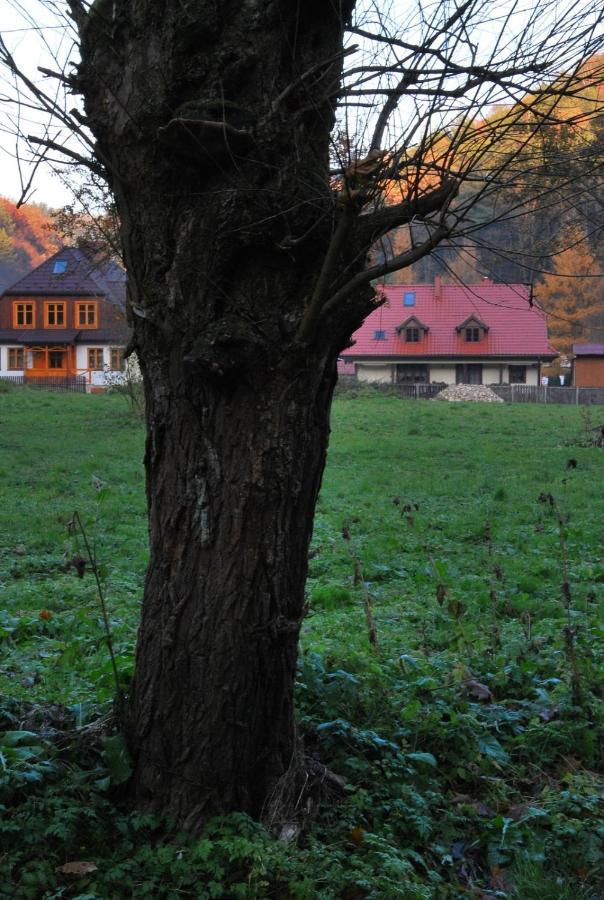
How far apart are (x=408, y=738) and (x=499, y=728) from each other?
1.80ft

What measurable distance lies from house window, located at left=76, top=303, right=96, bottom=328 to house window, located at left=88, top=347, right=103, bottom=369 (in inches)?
60.8

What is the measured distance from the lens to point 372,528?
10453mm

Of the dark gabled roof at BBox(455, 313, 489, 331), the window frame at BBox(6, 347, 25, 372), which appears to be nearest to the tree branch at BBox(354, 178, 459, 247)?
the dark gabled roof at BBox(455, 313, 489, 331)

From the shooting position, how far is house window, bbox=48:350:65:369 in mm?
53250

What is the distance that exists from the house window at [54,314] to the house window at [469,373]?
24760 mm

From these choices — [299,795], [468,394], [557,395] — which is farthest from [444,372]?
[299,795]

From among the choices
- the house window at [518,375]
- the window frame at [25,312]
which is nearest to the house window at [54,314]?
the window frame at [25,312]

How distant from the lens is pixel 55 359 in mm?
53469

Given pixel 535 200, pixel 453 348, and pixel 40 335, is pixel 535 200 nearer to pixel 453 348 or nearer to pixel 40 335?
pixel 453 348

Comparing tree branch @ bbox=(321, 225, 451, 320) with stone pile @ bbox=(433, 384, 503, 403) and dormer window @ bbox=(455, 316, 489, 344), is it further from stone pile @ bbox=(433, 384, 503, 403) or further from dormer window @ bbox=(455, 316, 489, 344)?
dormer window @ bbox=(455, 316, 489, 344)

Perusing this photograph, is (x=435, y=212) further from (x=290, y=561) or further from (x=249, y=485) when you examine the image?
(x=290, y=561)

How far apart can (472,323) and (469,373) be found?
9.98 ft

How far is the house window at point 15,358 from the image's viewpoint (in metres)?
53.8

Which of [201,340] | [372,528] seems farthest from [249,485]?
[372,528]
